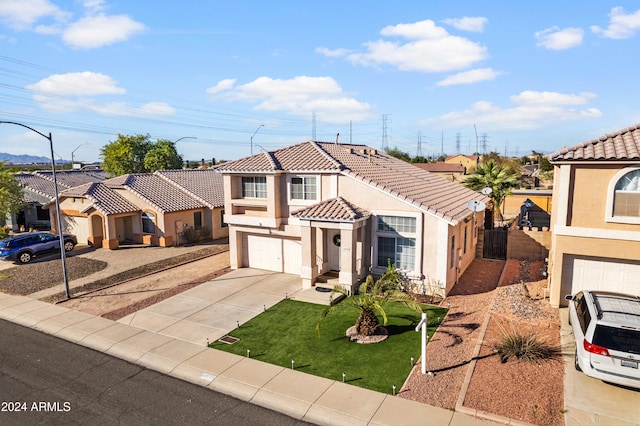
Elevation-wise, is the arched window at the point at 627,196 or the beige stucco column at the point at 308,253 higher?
the arched window at the point at 627,196

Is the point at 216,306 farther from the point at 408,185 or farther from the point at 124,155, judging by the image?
the point at 124,155

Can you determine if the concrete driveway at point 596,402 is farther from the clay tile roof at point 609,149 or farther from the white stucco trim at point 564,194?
the clay tile roof at point 609,149

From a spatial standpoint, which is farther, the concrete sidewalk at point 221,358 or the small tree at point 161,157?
the small tree at point 161,157

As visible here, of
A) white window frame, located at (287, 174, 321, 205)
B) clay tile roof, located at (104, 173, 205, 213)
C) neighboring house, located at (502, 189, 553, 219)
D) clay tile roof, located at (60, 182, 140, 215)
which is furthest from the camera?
neighboring house, located at (502, 189, 553, 219)

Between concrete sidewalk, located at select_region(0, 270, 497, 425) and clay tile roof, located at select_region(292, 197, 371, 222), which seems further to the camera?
clay tile roof, located at select_region(292, 197, 371, 222)

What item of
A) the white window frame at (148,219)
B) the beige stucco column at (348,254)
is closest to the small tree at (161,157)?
the white window frame at (148,219)

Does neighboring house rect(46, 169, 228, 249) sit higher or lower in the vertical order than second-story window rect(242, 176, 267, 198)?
lower

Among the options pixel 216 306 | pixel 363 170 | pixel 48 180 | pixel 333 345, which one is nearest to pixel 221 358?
pixel 333 345

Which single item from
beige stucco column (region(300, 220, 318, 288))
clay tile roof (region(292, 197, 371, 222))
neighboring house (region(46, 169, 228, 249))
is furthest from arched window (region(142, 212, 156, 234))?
beige stucco column (region(300, 220, 318, 288))

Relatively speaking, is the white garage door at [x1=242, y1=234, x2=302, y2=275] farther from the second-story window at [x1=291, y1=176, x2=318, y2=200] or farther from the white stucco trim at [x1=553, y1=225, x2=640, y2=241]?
the white stucco trim at [x1=553, y1=225, x2=640, y2=241]
